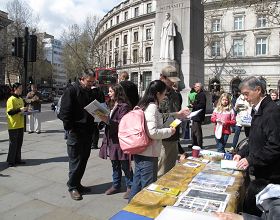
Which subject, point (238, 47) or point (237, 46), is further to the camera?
point (237, 46)

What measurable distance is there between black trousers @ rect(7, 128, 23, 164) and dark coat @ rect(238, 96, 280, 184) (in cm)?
521

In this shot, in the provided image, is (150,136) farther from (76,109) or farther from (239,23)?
(239,23)

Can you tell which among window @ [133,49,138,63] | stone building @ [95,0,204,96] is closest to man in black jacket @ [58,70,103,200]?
stone building @ [95,0,204,96]

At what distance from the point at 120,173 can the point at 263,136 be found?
2748mm

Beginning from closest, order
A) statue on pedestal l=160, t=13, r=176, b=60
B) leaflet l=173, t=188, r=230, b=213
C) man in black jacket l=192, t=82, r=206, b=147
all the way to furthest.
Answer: leaflet l=173, t=188, r=230, b=213, man in black jacket l=192, t=82, r=206, b=147, statue on pedestal l=160, t=13, r=176, b=60

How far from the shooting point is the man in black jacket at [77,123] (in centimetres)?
481

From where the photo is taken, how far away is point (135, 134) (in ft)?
12.0

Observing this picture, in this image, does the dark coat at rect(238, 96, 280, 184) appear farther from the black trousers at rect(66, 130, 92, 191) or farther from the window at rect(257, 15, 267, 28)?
the window at rect(257, 15, 267, 28)

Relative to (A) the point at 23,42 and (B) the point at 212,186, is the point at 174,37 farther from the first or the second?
(B) the point at 212,186

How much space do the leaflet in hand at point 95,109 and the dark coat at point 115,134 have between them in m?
0.21

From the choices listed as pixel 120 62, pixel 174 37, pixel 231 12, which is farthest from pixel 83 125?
pixel 120 62

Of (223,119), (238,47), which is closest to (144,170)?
(223,119)

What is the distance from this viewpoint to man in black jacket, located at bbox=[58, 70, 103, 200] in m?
4.81

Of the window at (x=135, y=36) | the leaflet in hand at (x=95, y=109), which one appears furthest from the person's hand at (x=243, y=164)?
the window at (x=135, y=36)
